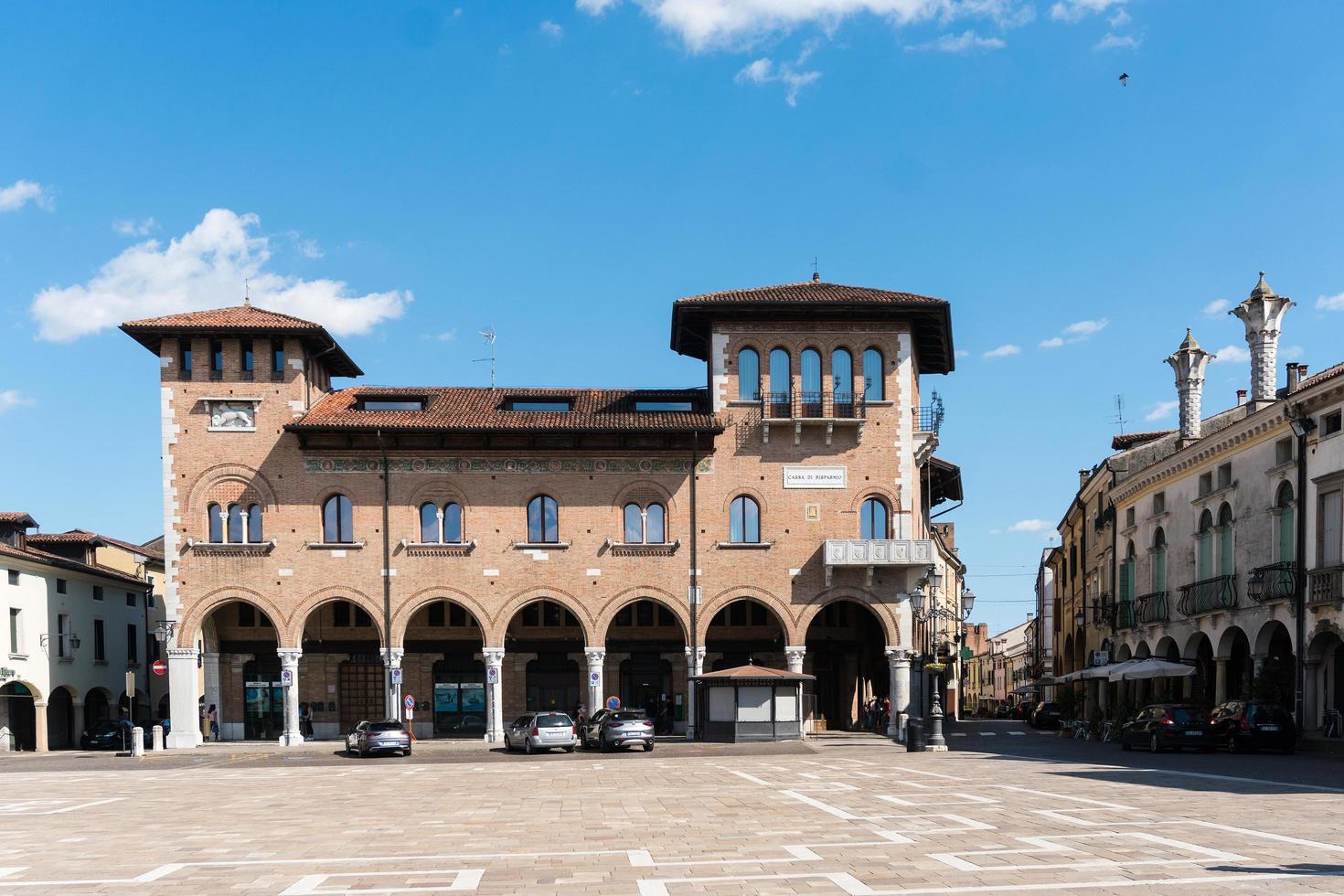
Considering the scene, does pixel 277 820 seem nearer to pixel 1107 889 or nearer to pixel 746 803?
pixel 746 803

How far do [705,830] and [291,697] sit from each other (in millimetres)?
30911

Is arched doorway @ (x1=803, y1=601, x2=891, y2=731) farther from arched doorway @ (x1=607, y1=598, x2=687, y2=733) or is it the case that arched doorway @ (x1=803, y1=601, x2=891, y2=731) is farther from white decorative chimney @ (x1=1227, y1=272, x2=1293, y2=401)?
white decorative chimney @ (x1=1227, y1=272, x2=1293, y2=401)

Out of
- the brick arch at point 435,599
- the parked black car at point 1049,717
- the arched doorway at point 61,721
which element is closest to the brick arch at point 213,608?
the brick arch at point 435,599

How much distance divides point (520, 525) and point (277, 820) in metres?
26.2

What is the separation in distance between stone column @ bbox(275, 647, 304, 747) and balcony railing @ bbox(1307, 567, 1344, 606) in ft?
107

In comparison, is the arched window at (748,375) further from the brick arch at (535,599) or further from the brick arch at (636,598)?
the brick arch at (535,599)

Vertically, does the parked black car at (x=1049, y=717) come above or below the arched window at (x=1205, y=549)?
Answer: below

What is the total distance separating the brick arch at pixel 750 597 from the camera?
145 feet

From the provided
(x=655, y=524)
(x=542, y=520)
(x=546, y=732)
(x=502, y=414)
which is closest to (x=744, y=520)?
(x=655, y=524)

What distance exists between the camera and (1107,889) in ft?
34.9

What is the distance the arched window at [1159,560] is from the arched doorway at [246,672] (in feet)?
109

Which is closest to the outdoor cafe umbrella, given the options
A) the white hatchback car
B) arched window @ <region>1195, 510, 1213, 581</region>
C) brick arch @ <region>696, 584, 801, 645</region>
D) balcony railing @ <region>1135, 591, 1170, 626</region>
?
arched window @ <region>1195, 510, 1213, 581</region>

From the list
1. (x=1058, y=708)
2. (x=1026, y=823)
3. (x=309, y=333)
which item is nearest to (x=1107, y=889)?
Result: (x=1026, y=823)

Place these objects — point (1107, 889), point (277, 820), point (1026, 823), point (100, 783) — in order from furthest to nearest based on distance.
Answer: point (100, 783) < point (277, 820) < point (1026, 823) < point (1107, 889)
